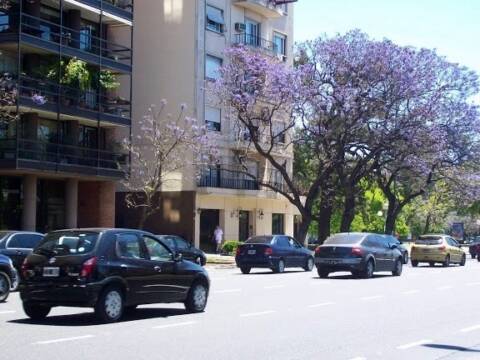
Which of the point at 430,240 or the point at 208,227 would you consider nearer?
the point at 430,240

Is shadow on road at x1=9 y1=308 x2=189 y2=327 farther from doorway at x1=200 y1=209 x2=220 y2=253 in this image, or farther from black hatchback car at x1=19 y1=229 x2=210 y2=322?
doorway at x1=200 y1=209 x2=220 y2=253

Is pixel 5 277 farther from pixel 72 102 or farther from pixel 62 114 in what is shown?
pixel 72 102

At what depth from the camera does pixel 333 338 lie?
468 inches

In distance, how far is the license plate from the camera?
42.5 ft

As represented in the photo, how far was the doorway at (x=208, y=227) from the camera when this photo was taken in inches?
1871

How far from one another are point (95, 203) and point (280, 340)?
31.9 metres

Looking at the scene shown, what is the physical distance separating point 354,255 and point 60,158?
17473mm

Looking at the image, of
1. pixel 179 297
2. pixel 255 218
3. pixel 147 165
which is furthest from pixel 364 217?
pixel 179 297

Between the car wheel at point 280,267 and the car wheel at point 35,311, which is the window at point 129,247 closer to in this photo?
the car wheel at point 35,311

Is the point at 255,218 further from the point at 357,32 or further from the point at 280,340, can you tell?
the point at 280,340

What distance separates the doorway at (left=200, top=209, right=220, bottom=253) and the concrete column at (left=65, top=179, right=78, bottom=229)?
30.2 ft

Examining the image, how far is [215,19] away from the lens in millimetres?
47000

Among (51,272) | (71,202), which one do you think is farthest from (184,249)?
(51,272)

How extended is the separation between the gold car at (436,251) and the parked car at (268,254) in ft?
30.0
